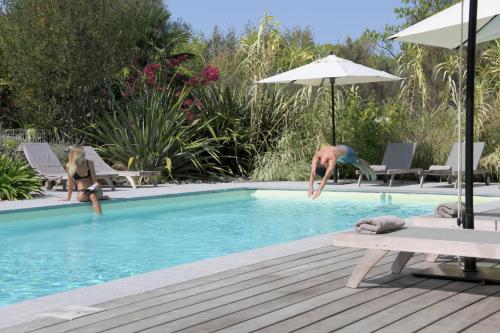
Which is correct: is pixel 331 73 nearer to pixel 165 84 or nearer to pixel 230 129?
pixel 230 129

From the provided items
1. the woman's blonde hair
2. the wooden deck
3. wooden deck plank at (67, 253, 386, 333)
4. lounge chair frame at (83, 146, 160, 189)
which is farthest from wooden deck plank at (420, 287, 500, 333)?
lounge chair frame at (83, 146, 160, 189)

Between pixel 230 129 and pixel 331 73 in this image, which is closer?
pixel 331 73

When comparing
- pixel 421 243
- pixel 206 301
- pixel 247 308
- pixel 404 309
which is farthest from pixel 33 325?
pixel 421 243

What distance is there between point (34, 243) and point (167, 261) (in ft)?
7.07

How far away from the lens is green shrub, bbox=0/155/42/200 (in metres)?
12.3

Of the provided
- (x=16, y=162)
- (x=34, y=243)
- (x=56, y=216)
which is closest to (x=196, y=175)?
(x=16, y=162)

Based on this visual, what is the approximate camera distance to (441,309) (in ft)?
13.4

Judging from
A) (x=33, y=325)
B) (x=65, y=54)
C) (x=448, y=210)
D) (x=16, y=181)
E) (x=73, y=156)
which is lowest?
(x=33, y=325)

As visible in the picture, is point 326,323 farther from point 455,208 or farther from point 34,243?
point 34,243

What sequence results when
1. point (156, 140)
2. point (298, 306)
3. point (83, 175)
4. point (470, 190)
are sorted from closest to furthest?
point (298, 306), point (470, 190), point (83, 175), point (156, 140)

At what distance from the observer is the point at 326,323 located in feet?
12.5

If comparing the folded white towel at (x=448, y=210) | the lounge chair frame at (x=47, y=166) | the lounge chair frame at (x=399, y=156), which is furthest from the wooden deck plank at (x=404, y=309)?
the lounge chair frame at (x=399, y=156)

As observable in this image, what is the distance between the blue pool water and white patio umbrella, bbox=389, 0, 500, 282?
3305 millimetres

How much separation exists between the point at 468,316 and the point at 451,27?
2805 millimetres
